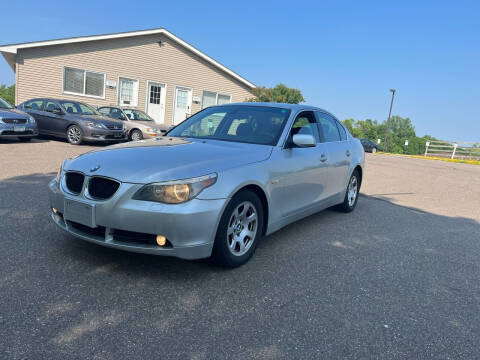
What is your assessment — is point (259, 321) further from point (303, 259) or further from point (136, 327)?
point (303, 259)

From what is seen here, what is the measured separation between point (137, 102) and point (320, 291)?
19604 millimetres

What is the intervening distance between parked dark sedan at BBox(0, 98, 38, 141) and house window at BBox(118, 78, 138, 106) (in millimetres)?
8941

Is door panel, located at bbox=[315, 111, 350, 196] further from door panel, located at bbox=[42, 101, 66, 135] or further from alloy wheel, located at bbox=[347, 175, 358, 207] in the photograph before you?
door panel, located at bbox=[42, 101, 66, 135]

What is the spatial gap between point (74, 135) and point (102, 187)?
10.7 meters

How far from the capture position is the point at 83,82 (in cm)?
1939

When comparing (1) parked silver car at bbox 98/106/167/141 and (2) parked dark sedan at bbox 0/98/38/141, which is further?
(1) parked silver car at bbox 98/106/167/141

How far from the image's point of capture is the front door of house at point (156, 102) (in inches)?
859

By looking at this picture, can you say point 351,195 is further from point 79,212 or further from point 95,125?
point 95,125

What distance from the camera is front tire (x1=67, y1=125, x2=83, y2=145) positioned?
502 inches

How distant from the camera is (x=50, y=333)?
2.39 metres

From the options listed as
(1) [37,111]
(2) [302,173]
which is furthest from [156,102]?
(2) [302,173]

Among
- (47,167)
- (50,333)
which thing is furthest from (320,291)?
(47,167)

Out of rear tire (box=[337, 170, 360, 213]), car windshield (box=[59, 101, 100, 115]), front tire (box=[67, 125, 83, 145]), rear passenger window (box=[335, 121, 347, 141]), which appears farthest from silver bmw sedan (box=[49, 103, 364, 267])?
car windshield (box=[59, 101, 100, 115])

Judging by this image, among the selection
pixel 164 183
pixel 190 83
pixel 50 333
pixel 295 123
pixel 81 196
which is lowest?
pixel 50 333
